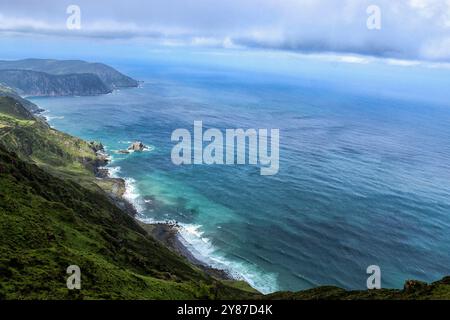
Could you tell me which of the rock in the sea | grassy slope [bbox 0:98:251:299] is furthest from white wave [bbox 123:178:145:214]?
the rock in the sea

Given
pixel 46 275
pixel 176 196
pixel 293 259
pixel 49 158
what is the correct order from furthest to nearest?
pixel 49 158, pixel 176 196, pixel 293 259, pixel 46 275

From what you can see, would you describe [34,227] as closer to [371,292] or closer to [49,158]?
[371,292]

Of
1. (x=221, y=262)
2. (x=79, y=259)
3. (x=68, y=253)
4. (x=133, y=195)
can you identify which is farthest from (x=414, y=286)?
(x=133, y=195)

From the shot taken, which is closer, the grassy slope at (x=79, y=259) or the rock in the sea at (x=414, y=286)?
the grassy slope at (x=79, y=259)

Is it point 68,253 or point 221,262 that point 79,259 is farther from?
point 221,262

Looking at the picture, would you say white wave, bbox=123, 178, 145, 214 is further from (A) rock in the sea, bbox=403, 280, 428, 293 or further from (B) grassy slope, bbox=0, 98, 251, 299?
(A) rock in the sea, bbox=403, 280, 428, 293

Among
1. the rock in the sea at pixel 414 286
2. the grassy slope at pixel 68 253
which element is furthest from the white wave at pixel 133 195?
the rock in the sea at pixel 414 286

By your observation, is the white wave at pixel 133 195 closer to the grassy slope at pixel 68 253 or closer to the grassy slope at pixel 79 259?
the grassy slope at pixel 68 253

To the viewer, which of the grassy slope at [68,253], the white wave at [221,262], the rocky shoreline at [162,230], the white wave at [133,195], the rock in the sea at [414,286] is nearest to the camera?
the grassy slope at [68,253]
